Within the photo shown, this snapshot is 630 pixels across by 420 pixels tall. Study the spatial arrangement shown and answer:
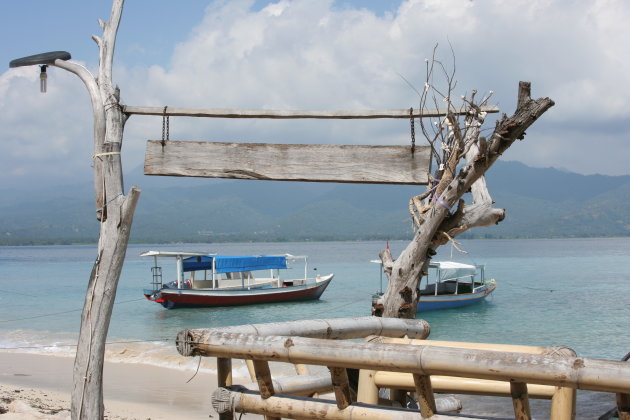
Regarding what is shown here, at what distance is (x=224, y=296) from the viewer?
1222 inches

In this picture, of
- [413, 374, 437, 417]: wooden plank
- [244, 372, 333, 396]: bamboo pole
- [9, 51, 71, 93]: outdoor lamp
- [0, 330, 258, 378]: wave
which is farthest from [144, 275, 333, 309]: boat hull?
[413, 374, 437, 417]: wooden plank

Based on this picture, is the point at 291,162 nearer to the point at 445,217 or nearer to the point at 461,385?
the point at 445,217

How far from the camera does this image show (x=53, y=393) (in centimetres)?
1218

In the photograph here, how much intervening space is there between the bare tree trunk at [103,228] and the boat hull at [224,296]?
84.6 ft

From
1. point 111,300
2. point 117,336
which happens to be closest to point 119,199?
point 111,300

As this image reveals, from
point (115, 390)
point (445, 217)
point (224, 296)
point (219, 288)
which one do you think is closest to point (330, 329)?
point (445, 217)

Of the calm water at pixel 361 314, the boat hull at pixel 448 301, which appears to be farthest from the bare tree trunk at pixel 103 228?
the boat hull at pixel 448 301

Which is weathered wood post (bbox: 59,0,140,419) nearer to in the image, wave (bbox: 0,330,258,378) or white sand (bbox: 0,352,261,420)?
white sand (bbox: 0,352,261,420)

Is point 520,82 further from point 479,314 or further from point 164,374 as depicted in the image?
point 479,314

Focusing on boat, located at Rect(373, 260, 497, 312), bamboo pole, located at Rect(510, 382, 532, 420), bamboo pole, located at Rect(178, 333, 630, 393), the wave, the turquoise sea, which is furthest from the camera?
boat, located at Rect(373, 260, 497, 312)

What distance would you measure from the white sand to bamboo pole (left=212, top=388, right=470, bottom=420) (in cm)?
579

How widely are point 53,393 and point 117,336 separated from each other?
1189cm

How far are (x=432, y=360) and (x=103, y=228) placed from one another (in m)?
2.91

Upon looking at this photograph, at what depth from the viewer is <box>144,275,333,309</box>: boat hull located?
99.1 feet
